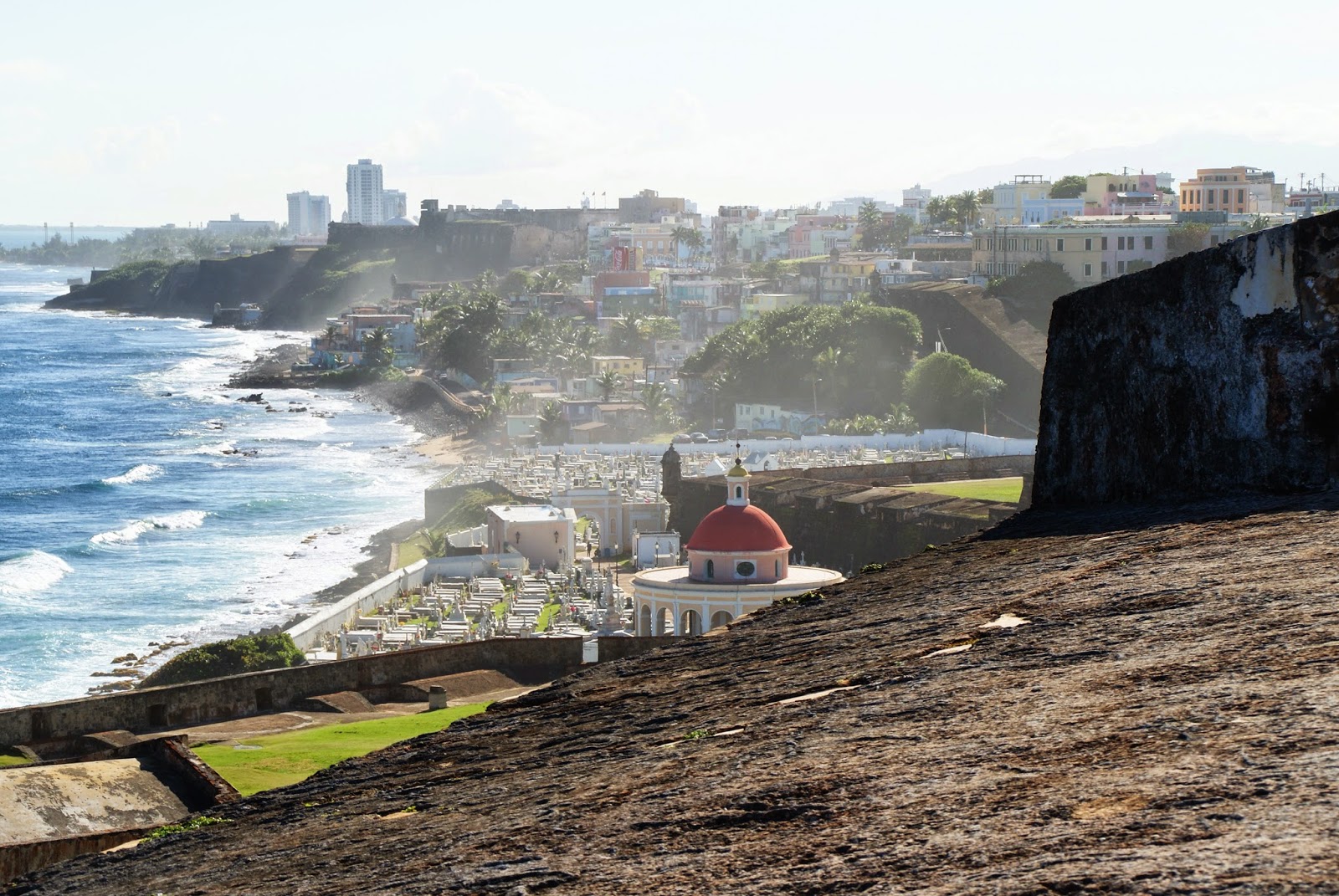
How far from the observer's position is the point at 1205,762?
5117mm

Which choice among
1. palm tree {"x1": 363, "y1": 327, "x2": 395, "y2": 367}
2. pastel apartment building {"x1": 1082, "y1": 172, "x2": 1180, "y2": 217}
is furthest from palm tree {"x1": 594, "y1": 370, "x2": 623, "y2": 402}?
palm tree {"x1": 363, "y1": 327, "x2": 395, "y2": 367}

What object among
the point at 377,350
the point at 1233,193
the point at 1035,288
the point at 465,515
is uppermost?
the point at 1233,193

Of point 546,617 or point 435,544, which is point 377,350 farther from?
point 546,617

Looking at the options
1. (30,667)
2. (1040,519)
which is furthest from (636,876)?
(30,667)

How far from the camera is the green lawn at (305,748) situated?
20281mm

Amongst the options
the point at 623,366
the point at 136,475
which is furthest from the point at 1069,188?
the point at 136,475

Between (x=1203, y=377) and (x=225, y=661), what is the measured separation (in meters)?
25.3

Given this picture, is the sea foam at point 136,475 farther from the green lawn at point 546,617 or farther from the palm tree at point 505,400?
the green lawn at point 546,617

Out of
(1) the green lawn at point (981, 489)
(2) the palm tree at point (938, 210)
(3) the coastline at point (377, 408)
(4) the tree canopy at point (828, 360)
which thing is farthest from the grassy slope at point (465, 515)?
(2) the palm tree at point (938, 210)

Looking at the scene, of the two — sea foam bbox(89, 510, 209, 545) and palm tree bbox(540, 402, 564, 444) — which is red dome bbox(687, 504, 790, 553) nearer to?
sea foam bbox(89, 510, 209, 545)

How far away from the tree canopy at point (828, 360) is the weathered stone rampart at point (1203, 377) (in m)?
72.7

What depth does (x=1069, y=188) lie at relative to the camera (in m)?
117

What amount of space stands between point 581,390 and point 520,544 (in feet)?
142

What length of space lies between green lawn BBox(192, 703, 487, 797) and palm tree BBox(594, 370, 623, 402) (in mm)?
66312
